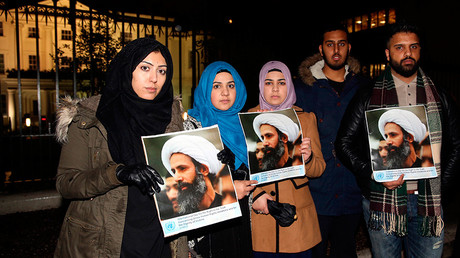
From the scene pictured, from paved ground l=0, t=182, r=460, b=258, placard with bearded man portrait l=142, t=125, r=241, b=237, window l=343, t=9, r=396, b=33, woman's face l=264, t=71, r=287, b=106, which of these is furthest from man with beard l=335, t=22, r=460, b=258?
window l=343, t=9, r=396, b=33

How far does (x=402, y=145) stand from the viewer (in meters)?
2.55

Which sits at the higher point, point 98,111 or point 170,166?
point 98,111

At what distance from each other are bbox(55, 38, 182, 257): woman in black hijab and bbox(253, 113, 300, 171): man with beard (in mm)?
779

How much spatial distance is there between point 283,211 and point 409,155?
110 cm

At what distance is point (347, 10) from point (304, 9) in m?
4.27

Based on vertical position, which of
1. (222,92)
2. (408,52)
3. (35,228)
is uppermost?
(408,52)

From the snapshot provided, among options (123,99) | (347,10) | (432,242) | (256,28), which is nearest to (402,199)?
(432,242)

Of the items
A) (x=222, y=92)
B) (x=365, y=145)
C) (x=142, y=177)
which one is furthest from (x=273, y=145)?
(x=142, y=177)

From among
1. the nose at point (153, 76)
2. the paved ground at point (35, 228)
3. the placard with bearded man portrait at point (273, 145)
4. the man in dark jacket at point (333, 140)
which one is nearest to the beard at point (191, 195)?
the placard with bearded man portrait at point (273, 145)

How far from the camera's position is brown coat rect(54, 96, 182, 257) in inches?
75.5

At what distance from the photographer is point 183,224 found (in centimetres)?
187

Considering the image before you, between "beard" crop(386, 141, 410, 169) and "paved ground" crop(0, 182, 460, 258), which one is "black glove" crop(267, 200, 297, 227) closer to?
"beard" crop(386, 141, 410, 169)

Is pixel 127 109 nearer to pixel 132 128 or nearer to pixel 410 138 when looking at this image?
pixel 132 128

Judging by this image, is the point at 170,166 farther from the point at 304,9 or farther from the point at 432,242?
the point at 304,9
